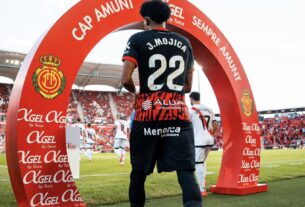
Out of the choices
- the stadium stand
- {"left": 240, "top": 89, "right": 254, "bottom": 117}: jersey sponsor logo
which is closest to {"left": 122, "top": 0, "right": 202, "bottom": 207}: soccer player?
{"left": 240, "top": 89, "right": 254, "bottom": 117}: jersey sponsor logo

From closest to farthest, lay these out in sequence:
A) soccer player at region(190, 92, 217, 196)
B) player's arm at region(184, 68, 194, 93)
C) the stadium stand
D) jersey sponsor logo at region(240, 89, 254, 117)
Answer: player's arm at region(184, 68, 194, 93) → soccer player at region(190, 92, 217, 196) → jersey sponsor logo at region(240, 89, 254, 117) → the stadium stand

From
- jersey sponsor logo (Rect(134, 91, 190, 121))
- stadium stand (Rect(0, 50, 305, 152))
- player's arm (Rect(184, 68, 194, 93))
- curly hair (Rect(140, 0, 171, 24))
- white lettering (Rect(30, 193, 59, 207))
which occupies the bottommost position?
white lettering (Rect(30, 193, 59, 207))

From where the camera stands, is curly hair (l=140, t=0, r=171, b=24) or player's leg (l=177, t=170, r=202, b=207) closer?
player's leg (l=177, t=170, r=202, b=207)

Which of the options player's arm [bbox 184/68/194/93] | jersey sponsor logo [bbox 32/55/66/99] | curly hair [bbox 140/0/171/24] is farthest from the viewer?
jersey sponsor logo [bbox 32/55/66/99]

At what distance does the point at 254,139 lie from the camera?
7406mm

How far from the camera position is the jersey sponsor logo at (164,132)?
3014 millimetres

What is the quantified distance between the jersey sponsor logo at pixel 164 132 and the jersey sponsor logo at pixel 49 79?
198 centimetres

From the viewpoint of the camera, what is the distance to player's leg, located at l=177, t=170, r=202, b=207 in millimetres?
2822

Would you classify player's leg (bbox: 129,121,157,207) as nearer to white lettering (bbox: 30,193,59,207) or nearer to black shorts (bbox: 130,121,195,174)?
black shorts (bbox: 130,121,195,174)

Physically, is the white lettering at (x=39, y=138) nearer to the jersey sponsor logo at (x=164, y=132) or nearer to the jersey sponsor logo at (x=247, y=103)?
the jersey sponsor logo at (x=164, y=132)

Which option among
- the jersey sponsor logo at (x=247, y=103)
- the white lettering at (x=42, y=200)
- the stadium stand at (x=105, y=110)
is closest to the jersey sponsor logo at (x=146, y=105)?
the white lettering at (x=42, y=200)

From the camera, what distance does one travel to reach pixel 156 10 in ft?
10.3

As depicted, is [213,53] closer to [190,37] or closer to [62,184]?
[190,37]

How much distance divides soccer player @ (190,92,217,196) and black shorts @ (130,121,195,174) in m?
3.97
